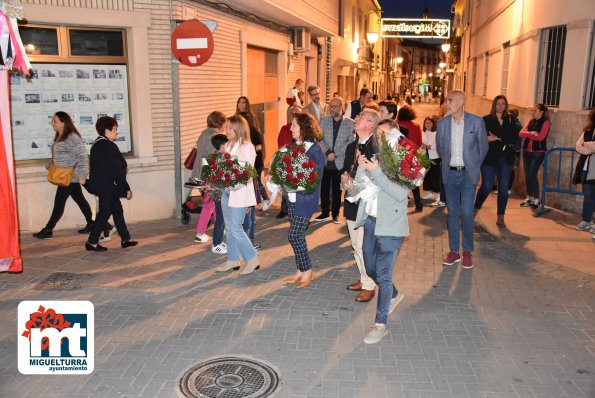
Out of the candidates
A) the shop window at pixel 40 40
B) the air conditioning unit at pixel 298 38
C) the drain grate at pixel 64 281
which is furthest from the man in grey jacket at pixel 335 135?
the air conditioning unit at pixel 298 38

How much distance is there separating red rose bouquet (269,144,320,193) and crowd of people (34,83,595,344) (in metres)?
0.09

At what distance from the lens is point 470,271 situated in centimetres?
686

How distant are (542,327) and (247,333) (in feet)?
9.24

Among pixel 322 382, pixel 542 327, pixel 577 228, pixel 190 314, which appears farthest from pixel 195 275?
pixel 577 228

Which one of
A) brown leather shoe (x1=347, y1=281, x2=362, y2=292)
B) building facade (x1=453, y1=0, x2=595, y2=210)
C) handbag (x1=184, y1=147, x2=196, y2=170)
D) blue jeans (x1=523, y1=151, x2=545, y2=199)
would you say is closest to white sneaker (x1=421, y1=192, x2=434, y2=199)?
blue jeans (x1=523, y1=151, x2=545, y2=199)

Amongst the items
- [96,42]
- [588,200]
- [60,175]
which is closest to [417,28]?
[588,200]

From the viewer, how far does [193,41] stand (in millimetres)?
8258

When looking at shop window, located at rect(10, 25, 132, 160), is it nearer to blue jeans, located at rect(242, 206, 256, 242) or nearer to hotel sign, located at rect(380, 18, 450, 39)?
blue jeans, located at rect(242, 206, 256, 242)

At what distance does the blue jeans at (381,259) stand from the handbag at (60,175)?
4.79m

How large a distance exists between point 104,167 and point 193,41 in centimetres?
239

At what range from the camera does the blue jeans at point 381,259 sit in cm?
489

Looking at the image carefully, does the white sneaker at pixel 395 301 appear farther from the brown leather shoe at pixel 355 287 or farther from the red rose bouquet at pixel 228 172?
the red rose bouquet at pixel 228 172

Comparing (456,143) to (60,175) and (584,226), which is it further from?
(60,175)

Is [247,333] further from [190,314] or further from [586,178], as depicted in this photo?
[586,178]
